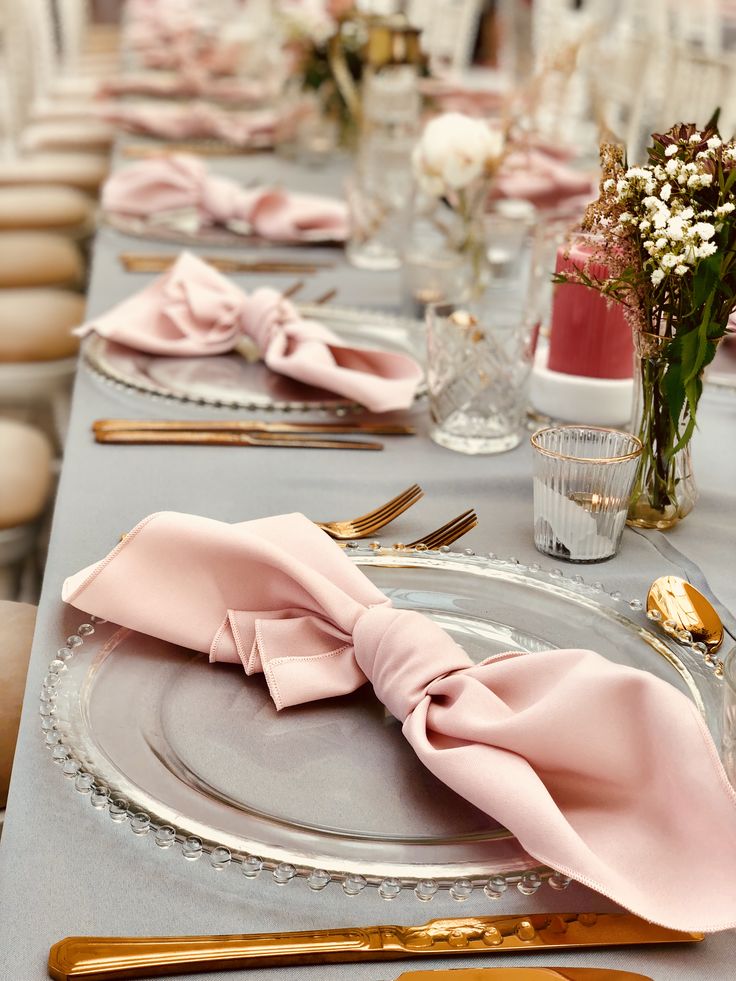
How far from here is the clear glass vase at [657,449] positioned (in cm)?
95

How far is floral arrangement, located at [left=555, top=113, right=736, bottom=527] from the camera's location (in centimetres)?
86

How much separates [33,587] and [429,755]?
1262mm

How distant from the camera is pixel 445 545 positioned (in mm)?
949

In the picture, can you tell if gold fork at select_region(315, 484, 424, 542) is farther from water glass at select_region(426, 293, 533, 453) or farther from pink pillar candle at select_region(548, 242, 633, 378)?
pink pillar candle at select_region(548, 242, 633, 378)

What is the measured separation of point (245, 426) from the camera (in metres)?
1.20

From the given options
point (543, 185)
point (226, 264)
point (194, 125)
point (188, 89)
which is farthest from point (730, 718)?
point (188, 89)

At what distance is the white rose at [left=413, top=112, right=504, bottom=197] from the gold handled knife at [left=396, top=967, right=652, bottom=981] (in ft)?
3.92

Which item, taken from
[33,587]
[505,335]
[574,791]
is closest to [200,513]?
[505,335]

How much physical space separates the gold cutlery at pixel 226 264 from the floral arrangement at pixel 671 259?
88 cm

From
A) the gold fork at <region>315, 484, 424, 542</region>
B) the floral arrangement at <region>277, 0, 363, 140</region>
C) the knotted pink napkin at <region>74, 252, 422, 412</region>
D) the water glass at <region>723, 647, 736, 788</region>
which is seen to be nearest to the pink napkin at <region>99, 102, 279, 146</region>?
the floral arrangement at <region>277, 0, 363, 140</region>

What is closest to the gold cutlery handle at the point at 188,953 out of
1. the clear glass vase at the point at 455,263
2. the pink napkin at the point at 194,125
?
the clear glass vase at the point at 455,263

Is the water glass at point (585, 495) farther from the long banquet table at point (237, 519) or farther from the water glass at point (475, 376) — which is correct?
the water glass at point (475, 376)

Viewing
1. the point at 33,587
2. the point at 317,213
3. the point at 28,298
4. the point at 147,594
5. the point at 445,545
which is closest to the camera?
the point at 147,594

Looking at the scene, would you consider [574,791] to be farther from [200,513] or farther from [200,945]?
[200,513]
